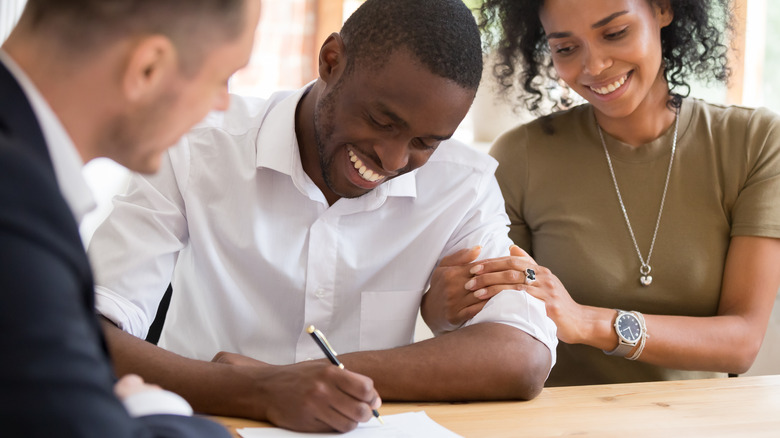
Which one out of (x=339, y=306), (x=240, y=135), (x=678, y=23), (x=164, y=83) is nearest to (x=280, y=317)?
(x=339, y=306)

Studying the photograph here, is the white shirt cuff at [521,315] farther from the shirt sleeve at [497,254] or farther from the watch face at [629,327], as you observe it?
the watch face at [629,327]

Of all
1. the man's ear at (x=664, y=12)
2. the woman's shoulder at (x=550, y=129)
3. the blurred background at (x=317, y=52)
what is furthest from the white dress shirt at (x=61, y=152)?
the blurred background at (x=317, y=52)

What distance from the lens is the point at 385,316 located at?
5.50ft

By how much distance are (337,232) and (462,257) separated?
0.27m

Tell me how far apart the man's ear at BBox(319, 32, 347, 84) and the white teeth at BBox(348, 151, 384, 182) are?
0.16 metres

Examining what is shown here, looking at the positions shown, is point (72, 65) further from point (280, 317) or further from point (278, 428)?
point (280, 317)

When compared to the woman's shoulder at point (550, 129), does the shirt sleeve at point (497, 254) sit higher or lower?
lower

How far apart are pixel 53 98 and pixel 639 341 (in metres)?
1.51

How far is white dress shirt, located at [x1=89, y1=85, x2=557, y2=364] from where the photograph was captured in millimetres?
1578

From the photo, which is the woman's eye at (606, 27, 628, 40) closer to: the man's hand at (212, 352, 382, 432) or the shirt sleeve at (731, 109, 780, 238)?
the shirt sleeve at (731, 109, 780, 238)

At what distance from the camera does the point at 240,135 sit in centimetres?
165

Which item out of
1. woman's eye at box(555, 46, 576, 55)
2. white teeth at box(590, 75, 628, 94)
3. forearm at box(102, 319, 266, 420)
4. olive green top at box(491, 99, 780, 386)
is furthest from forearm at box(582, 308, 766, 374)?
forearm at box(102, 319, 266, 420)

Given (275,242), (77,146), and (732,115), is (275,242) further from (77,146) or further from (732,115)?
(732,115)

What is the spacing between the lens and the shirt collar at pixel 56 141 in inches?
24.8
